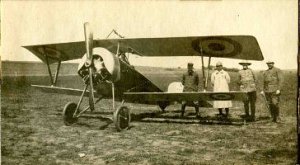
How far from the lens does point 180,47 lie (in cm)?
444

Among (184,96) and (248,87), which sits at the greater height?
(248,87)

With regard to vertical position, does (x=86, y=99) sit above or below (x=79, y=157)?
above

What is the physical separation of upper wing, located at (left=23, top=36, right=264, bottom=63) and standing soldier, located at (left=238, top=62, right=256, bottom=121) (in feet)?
0.54

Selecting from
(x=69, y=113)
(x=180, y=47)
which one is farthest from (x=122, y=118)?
(x=180, y=47)

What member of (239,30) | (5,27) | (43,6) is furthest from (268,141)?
(5,27)

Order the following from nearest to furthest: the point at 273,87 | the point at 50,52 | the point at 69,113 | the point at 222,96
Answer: the point at 273,87 < the point at 222,96 < the point at 69,113 < the point at 50,52

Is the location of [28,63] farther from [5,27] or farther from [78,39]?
[78,39]

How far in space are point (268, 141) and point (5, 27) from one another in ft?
11.8

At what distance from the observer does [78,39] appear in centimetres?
464

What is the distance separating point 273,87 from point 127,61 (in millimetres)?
1858

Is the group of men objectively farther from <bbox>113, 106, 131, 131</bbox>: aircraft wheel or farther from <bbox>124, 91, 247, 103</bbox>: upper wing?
<bbox>113, 106, 131, 131</bbox>: aircraft wheel

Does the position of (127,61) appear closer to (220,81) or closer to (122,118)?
(122,118)

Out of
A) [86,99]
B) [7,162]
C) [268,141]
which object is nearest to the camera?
[268,141]

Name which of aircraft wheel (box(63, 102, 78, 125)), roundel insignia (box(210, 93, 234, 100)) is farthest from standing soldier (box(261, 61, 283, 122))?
aircraft wheel (box(63, 102, 78, 125))
